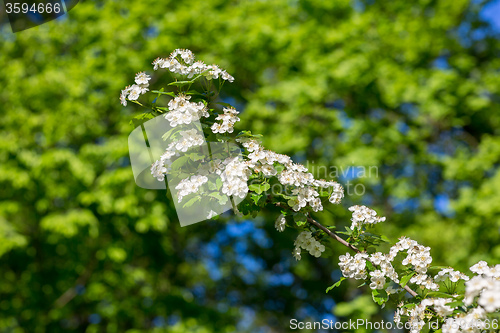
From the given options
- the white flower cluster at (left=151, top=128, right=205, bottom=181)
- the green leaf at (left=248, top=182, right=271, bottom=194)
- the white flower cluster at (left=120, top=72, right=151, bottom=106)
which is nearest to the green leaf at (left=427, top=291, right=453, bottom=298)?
the green leaf at (left=248, top=182, right=271, bottom=194)

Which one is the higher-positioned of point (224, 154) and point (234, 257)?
point (224, 154)

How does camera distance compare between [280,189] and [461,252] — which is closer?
[280,189]

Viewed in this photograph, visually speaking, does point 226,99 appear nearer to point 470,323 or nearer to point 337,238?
point 337,238

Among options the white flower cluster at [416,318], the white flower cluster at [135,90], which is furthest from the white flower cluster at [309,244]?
the white flower cluster at [135,90]

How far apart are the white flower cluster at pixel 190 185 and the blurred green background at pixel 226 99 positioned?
11.7 ft

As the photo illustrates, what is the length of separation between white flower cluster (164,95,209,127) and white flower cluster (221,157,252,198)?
25 centimetres

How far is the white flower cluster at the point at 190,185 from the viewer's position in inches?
63.1

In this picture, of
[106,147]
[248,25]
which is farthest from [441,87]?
[106,147]

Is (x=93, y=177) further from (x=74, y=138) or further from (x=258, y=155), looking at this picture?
(x=258, y=155)

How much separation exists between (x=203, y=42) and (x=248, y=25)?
75cm

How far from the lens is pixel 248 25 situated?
20.3 ft

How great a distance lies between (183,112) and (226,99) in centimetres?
505

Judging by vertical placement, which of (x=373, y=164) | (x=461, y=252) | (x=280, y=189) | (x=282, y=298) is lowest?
(x=282, y=298)

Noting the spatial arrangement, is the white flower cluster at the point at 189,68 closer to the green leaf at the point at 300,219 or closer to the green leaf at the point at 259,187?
the green leaf at the point at 259,187
